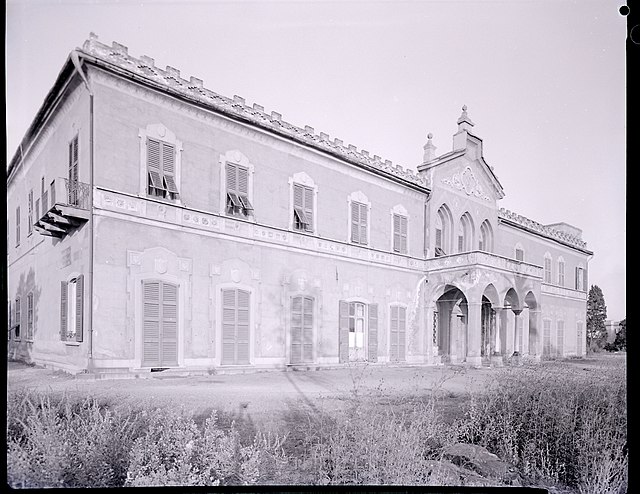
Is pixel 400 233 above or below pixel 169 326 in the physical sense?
above

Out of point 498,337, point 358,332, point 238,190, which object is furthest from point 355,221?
point 498,337

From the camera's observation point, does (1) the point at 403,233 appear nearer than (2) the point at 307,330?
No

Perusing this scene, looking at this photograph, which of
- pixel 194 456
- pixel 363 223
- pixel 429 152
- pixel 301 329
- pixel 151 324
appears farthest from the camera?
pixel 363 223

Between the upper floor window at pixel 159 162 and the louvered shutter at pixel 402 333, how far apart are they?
80.9 inches

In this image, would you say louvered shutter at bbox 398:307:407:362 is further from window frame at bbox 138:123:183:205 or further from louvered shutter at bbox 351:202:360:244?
window frame at bbox 138:123:183:205

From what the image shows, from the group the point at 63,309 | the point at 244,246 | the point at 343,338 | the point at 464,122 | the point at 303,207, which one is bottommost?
the point at 343,338

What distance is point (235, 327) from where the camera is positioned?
334cm

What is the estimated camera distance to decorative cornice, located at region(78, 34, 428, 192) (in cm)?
307

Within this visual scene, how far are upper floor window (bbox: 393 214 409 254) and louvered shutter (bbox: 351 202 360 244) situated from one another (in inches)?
13.0

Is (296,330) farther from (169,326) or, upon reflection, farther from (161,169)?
(161,169)

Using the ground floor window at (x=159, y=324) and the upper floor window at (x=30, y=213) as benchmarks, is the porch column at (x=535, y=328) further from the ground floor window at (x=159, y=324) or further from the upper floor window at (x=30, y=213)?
the upper floor window at (x=30, y=213)

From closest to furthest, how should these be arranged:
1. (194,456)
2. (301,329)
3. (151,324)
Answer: (194,456) < (151,324) < (301,329)

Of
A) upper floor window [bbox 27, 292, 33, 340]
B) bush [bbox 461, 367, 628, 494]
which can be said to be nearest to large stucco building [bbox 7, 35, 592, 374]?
upper floor window [bbox 27, 292, 33, 340]

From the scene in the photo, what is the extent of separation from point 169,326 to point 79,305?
599 millimetres
